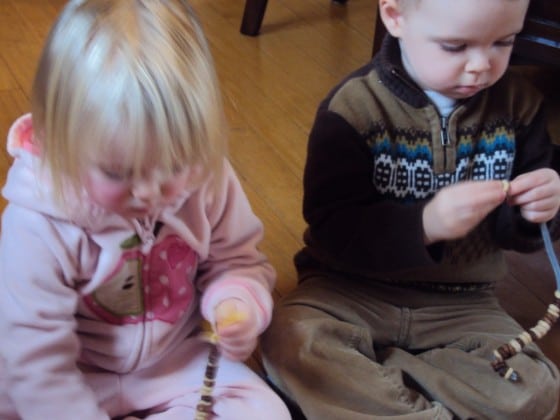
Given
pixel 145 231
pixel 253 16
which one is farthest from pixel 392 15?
pixel 253 16

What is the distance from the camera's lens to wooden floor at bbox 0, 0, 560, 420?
1191mm

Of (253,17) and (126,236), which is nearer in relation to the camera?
(126,236)

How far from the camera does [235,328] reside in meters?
0.78

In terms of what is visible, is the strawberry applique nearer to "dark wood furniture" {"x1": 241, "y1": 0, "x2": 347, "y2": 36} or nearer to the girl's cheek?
the girl's cheek

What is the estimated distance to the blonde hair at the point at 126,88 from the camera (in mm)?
644

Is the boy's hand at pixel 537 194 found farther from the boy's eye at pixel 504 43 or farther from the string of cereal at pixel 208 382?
the string of cereal at pixel 208 382

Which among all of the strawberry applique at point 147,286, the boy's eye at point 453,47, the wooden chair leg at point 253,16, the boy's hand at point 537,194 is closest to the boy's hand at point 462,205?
the boy's hand at point 537,194

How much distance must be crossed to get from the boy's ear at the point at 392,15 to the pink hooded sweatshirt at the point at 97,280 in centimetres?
24

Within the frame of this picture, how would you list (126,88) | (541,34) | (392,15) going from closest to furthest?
(126,88) < (392,15) < (541,34)

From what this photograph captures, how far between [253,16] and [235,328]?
112 centimetres

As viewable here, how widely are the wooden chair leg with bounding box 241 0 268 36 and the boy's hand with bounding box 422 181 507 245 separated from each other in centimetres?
103

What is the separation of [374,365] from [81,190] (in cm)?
38

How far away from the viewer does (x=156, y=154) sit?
0.66 metres

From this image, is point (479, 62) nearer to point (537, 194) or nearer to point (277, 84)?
point (537, 194)
